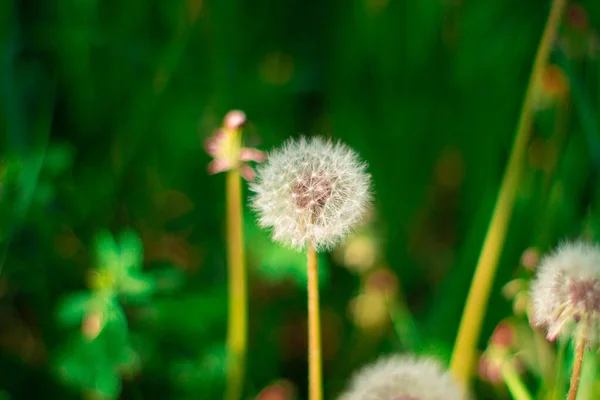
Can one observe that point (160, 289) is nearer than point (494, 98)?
Yes

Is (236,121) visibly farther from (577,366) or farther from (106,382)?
(106,382)

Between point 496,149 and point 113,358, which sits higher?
point 496,149

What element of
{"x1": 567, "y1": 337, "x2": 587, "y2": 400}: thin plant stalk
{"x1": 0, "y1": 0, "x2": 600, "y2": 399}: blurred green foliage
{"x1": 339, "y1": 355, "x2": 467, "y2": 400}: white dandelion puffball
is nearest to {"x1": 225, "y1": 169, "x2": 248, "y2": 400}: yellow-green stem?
{"x1": 0, "y1": 0, "x2": 600, "y2": 399}: blurred green foliage

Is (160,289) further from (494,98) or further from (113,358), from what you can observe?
(494,98)

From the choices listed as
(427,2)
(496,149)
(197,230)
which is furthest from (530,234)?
(197,230)

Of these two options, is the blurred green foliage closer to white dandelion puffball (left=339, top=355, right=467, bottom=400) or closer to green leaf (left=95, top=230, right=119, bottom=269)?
green leaf (left=95, top=230, right=119, bottom=269)

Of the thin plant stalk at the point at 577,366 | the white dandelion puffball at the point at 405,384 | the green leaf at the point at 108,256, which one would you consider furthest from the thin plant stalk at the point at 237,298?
the thin plant stalk at the point at 577,366

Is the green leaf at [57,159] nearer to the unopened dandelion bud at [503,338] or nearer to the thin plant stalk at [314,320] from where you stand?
the thin plant stalk at [314,320]
